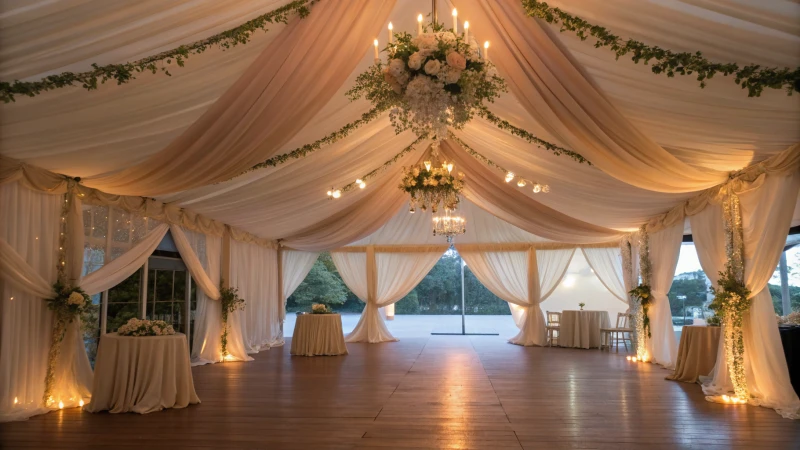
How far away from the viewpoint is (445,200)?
772cm

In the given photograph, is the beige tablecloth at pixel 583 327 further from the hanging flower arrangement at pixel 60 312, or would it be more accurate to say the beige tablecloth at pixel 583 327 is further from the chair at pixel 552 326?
the hanging flower arrangement at pixel 60 312

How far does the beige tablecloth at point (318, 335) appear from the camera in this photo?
33.4 ft

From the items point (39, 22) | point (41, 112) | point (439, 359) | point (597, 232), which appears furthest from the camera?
point (597, 232)

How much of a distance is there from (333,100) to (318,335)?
5.90 meters

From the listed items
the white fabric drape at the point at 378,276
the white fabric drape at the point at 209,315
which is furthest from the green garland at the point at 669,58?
the white fabric drape at the point at 378,276

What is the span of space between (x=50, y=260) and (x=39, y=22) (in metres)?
3.61

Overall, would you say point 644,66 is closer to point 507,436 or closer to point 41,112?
point 507,436

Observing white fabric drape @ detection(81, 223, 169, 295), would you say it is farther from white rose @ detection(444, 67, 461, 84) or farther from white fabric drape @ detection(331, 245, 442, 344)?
white fabric drape @ detection(331, 245, 442, 344)

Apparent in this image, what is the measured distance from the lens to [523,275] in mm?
12953

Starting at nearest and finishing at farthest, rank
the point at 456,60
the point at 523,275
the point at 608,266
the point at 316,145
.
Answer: the point at 456,60, the point at 316,145, the point at 608,266, the point at 523,275

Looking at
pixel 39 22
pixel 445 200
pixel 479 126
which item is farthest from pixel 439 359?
pixel 39 22

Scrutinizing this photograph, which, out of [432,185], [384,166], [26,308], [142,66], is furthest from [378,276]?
[142,66]

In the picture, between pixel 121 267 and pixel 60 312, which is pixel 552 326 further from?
pixel 60 312

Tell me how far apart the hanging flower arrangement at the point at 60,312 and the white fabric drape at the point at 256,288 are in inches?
179
